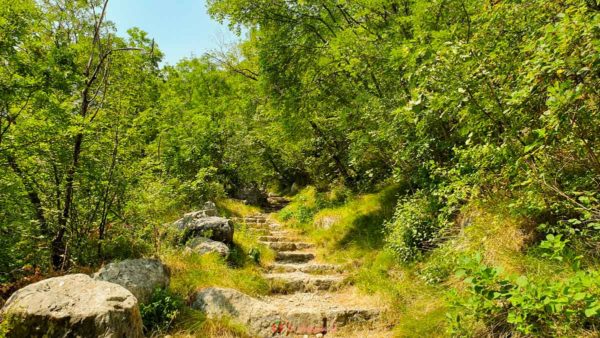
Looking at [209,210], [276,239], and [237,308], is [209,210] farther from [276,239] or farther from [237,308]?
[237,308]

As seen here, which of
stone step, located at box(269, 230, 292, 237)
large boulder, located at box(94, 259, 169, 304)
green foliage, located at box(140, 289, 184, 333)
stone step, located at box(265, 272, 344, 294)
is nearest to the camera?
green foliage, located at box(140, 289, 184, 333)

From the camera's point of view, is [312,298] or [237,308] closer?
[237,308]

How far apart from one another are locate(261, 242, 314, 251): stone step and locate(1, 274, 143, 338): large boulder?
5.76 metres

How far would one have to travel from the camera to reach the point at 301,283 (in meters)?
7.00

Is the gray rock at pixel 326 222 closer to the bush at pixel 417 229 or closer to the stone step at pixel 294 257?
the stone step at pixel 294 257

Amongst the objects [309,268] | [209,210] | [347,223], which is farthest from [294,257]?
[209,210]

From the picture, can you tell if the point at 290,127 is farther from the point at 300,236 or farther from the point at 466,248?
the point at 466,248

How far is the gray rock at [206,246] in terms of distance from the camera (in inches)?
284

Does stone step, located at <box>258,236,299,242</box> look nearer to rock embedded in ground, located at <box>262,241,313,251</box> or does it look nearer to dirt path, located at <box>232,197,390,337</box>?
dirt path, located at <box>232,197,390,337</box>

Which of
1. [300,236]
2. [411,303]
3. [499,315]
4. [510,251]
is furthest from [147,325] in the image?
[300,236]

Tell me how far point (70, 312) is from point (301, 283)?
4.48 m

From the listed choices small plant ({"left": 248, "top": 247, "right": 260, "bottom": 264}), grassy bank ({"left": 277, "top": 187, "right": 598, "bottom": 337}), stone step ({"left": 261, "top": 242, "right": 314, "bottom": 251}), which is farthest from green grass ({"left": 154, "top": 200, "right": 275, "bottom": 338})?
grassy bank ({"left": 277, "top": 187, "right": 598, "bottom": 337})

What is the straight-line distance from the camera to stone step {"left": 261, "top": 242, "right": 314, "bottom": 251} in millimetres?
9469

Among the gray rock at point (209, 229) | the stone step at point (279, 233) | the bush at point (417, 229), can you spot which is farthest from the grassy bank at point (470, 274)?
the gray rock at point (209, 229)
